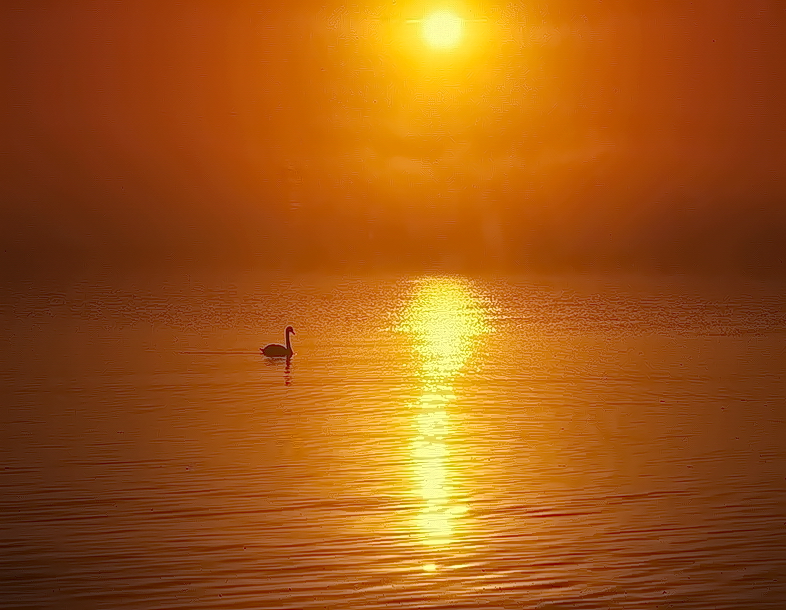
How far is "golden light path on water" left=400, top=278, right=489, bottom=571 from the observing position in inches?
681

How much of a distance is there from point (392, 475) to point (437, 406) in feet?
27.8

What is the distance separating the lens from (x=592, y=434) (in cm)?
2456

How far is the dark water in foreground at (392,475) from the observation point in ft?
46.9

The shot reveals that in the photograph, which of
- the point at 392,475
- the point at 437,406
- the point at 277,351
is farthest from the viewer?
the point at 277,351

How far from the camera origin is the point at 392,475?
2009 cm

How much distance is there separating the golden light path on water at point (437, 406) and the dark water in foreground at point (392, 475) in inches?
3.8

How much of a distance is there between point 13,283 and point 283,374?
7576 cm

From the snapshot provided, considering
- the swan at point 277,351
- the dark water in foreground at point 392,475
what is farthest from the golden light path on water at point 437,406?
the swan at point 277,351

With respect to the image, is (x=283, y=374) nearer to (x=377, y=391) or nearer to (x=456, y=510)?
(x=377, y=391)

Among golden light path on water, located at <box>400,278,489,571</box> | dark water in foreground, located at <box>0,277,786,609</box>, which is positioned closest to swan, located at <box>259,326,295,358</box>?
dark water in foreground, located at <box>0,277,786,609</box>

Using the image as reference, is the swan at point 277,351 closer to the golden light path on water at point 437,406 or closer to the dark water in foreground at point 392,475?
the dark water in foreground at point 392,475

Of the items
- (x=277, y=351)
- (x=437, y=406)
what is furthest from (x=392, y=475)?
(x=277, y=351)

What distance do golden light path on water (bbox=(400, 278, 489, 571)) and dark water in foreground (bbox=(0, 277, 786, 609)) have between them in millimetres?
96

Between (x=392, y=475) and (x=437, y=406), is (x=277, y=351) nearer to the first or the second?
(x=437, y=406)
